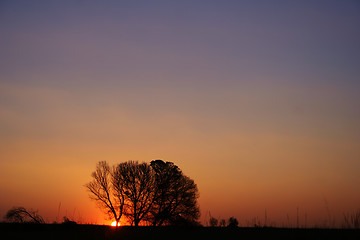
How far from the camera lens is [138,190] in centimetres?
4312

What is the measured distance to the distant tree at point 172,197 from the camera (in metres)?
42.2

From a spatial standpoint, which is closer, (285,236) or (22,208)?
(285,236)

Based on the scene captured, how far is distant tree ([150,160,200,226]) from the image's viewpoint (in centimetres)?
4219

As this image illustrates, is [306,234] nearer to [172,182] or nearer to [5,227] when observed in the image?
[5,227]

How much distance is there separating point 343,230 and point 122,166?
115ft

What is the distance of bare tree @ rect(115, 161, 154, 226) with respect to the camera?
42.6 metres

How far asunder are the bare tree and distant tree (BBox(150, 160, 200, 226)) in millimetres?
711

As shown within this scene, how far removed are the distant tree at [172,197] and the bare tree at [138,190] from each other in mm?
711

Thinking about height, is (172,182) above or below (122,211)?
above

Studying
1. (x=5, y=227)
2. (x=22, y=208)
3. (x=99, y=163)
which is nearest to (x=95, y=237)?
(x=5, y=227)

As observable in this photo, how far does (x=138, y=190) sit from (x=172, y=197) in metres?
4.12

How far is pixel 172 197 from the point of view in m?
42.8

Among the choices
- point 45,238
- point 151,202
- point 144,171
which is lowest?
point 45,238

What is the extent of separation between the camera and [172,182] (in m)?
43.4
